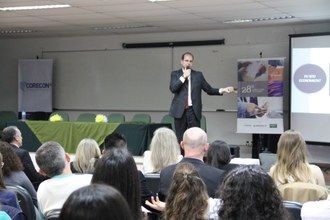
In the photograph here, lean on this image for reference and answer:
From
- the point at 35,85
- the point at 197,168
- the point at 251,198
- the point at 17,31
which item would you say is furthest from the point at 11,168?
the point at 35,85

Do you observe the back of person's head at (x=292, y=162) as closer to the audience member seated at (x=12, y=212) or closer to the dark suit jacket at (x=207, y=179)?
the dark suit jacket at (x=207, y=179)

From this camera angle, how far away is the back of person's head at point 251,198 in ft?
5.37

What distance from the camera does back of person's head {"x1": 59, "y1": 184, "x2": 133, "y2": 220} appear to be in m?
0.98

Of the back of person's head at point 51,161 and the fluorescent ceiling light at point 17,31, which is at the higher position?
the fluorescent ceiling light at point 17,31

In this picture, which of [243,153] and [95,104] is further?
[95,104]

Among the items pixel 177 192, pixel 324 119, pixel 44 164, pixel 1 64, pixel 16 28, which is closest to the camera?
pixel 177 192

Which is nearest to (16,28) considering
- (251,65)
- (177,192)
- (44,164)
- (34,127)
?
(34,127)

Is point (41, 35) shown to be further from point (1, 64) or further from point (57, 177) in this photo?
point (57, 177)

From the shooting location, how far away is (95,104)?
1173 centimetres

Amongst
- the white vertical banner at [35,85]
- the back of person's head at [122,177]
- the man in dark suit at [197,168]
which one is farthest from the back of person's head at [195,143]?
the white vertical banner at [35,85]

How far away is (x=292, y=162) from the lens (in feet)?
11.6

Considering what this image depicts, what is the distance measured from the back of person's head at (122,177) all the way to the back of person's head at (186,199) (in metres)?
0.21

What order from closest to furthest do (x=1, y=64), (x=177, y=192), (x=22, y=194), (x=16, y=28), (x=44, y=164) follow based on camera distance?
(x=177, y=192) → (x=22, y=194) → (x=44, y=164) → (x=16, y=28) → (x=1, y=64)

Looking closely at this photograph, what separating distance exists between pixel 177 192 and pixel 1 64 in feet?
38.2
